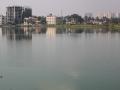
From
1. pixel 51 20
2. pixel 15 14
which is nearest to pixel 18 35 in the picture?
pixel 51 20

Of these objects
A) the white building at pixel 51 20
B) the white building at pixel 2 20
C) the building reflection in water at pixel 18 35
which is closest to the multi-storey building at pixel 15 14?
the white building at pixel 2 20

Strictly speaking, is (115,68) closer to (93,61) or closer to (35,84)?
(93,61)

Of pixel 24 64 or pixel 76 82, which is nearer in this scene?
pixel 76 82

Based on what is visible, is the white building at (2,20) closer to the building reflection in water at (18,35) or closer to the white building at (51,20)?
the white building at (51,20)

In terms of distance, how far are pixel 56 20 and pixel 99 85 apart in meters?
51.0

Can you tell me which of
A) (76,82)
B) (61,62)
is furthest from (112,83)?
(61,62)

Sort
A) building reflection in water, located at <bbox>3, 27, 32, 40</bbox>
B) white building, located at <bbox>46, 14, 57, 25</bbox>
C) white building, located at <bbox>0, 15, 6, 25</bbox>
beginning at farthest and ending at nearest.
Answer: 1. white building, located at <bbox>0, 15, 6, 25</bbox>
2. white building, located at <bbox>46, 14, 57, 25</bbox>
3. building reflection in water, located at <bbox>3, 27, 32, 40</bbox>

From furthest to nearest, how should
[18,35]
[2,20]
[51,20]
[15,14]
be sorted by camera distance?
[2,20]
[15,14]
[51,20]
[18,35]

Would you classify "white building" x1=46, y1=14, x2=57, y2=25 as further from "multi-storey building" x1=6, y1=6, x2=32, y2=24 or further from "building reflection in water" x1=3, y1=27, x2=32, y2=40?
"building reflection in water" x1=3, y1=27, x2=32, y2=40

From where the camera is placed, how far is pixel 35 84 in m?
6.24

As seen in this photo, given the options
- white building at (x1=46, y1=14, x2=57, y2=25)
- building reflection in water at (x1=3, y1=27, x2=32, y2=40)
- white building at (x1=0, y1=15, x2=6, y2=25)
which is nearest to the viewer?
building reflection in water at (x1=3, y1=27, x2=32, y2=40)

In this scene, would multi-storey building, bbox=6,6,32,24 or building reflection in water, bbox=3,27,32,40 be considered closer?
building reflection in water, bbox=3,27,32,40

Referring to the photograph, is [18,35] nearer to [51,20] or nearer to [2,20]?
[51,20]

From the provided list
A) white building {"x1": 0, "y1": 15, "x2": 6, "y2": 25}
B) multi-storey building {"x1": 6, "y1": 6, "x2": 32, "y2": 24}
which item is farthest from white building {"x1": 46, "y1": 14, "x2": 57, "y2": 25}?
white building {"x1": 0, "y1": 15, "x2": 6, "y2": 25}
